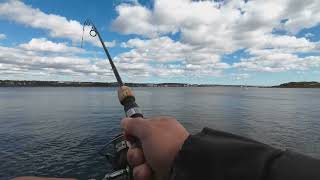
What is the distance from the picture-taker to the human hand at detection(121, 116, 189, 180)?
6.14ft

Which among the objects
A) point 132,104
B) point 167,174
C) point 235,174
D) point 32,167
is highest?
point 132,104

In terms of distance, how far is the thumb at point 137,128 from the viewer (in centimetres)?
210

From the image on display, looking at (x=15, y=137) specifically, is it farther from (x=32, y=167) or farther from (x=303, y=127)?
(x=303, y=127)

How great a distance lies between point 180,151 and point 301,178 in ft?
2.11

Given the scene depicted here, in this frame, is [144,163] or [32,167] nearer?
[144,163]

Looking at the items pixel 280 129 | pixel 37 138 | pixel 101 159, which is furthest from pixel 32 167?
pixel 280 129

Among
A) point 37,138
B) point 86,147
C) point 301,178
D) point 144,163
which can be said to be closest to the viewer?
point 301,178

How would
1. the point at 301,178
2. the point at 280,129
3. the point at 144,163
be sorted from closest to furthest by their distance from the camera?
1. the point at 301,178
2. the point at 144,163
3. the point at 280,129

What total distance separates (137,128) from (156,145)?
26 centimetres

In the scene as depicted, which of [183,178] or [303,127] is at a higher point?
[183,178]

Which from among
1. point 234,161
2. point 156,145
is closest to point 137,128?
point 156,145

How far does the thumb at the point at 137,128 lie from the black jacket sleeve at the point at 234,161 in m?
0.41

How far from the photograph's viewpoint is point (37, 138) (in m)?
39.5

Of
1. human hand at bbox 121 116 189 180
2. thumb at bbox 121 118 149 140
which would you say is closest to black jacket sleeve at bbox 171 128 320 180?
human hand at bbox 121 116 189 180
